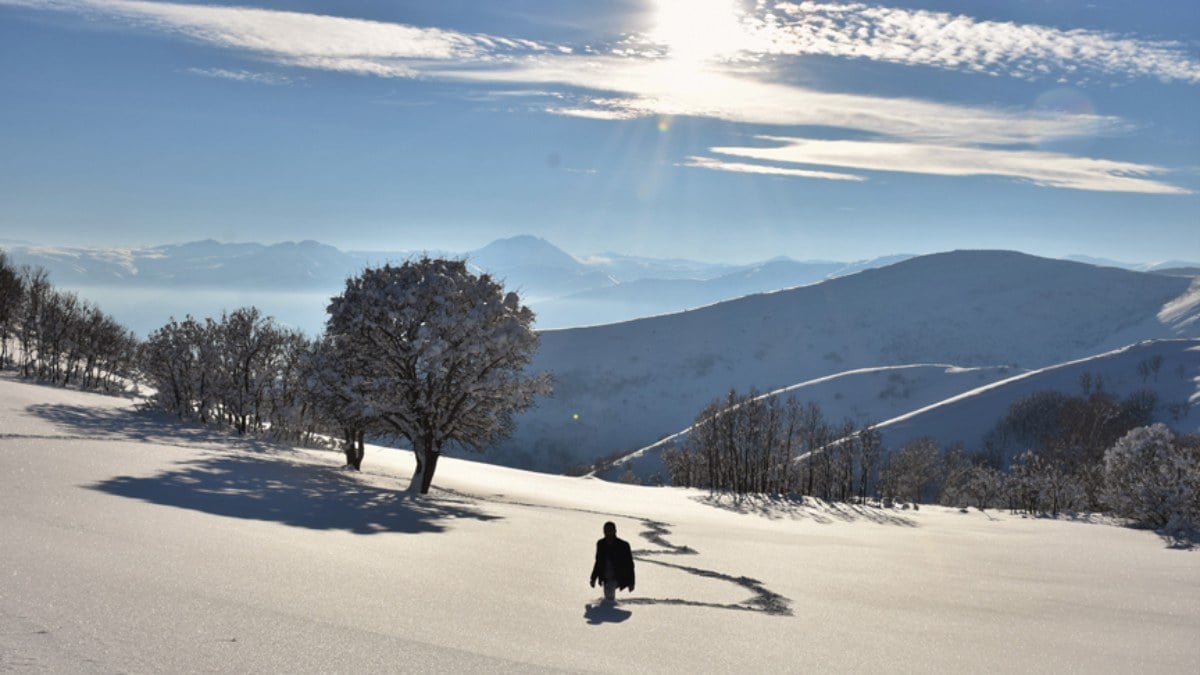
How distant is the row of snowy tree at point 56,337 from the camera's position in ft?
246

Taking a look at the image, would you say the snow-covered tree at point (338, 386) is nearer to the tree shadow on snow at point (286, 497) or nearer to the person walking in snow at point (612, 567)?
the tree shadow on snow at point (286, 497)

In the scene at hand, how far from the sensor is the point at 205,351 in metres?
56.9

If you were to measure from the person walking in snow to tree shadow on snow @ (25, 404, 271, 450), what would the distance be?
25.1m

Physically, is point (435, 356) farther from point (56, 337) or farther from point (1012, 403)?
point (1012, 403)

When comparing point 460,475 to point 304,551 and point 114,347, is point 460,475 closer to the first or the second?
point 304,551

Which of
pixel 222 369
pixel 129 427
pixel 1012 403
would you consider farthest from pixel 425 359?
pixel 1012 403

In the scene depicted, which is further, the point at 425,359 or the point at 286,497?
the point at 425,359

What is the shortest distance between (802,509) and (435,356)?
32.8 metres

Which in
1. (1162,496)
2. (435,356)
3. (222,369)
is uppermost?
(435,356)

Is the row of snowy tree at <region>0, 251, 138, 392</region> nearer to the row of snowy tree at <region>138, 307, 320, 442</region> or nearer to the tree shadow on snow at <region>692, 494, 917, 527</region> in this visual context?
the row of snowy tree at <region>138, 307, 320, 442</region>

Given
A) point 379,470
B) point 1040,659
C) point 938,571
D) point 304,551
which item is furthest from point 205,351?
point 1040,659

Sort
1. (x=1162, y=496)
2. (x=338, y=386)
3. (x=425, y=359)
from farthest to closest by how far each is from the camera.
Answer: (x=1162, y=496) → (x=338, y=386) → (x=425, y=359)

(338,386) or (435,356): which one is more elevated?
(435,356)

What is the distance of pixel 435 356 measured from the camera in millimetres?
34031
